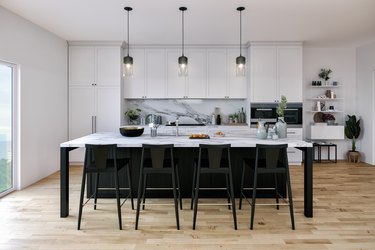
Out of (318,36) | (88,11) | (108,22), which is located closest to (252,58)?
(318,36)

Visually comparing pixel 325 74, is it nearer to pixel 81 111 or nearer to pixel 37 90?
pixel 81 111

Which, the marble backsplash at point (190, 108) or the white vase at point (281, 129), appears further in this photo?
the marble backsplash at point (190, 108)

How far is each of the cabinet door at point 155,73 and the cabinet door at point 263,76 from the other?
2.03 m

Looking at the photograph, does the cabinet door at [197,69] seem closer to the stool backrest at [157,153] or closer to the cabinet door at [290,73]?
the cabinet door at [290,73]

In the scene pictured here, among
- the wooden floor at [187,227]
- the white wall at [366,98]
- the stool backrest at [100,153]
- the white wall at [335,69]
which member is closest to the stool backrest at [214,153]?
the wooden floor at [187,227]

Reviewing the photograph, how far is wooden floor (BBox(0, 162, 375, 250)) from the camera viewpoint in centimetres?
268

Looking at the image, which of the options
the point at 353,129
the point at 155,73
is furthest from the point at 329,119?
the point at 155,73

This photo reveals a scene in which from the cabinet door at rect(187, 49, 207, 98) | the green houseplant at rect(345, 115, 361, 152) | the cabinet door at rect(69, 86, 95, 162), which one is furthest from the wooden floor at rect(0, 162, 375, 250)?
the cabinet door at rect(187, 49, 207, 98)

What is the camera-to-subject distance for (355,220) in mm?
3236

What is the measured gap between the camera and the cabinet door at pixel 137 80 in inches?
254

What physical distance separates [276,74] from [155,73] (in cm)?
274

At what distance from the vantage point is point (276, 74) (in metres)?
6.25

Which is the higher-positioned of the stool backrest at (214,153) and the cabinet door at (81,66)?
the cabinet door at (81,66)

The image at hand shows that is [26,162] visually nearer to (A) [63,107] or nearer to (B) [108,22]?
(A) [63,107]
